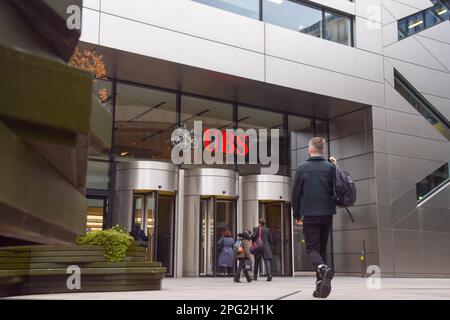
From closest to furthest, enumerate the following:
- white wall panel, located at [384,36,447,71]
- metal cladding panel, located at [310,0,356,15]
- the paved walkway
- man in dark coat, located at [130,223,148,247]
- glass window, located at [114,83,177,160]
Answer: the paved walkway
man in dark coat, located at [130,223,148,247]
glass window, located at [114,83,177,160]
metal cladding panel, located at [310,0,356,15]
white wall panel, located at [384,36,447,71]

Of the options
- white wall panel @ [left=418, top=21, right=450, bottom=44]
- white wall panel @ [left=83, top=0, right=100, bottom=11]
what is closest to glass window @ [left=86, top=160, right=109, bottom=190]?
white wall panel @ [left=83, top=0, right=100, bottom=11]

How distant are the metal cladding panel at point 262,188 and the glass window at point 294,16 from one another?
5.51 meters

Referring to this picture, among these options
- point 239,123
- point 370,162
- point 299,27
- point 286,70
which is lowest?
point 370,162

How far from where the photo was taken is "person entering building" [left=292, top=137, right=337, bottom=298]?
576 centimetres

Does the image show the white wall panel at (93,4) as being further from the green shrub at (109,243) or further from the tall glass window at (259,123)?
the green shrub at (109,243)

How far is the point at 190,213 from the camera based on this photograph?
1722cm

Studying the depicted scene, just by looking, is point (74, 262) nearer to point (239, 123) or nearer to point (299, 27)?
point (239, 123)

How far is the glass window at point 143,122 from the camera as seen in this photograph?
17.0 metres

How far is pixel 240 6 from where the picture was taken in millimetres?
17484

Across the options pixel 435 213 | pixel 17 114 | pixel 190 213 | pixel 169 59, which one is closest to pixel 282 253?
pixel 190 213

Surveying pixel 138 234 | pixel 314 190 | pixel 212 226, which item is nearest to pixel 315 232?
pixel 314 190

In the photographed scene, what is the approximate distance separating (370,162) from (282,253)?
4.71m

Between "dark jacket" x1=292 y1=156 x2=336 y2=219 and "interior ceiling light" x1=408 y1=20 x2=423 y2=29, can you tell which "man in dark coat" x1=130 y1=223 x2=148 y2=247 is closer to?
"dark jacket" x1=292 y1=156 x2=336 y2=219

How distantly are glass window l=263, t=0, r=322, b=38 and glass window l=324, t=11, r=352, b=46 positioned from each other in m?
0.34
